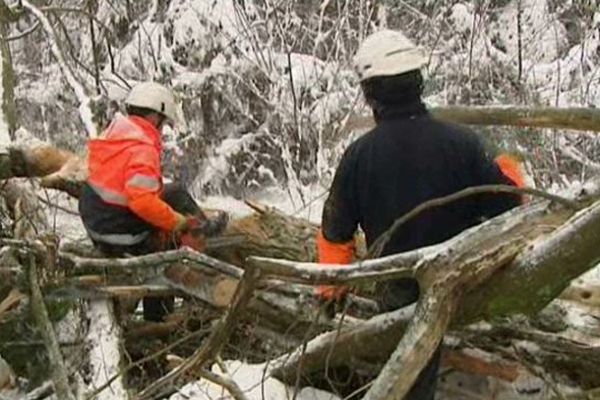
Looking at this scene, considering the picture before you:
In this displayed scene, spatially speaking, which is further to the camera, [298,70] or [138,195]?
[298,70]

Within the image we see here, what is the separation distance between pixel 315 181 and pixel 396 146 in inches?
182

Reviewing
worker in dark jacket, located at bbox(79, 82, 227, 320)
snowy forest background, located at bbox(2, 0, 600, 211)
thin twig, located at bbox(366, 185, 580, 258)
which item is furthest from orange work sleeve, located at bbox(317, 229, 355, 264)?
snowy forest background, located at bbox(2, 0, 600, 211)

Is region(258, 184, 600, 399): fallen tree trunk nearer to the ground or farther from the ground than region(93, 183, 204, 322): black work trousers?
farther from the ground

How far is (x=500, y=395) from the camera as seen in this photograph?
152 inches

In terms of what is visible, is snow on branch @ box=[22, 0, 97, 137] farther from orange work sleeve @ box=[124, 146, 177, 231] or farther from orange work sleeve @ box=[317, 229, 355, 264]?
orange work sleeve @ box=[317, 229, 355, 264]

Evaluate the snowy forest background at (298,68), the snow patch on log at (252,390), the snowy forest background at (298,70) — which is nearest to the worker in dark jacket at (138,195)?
the snow patch on log at (252,390)

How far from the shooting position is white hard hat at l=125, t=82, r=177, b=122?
4.85 m

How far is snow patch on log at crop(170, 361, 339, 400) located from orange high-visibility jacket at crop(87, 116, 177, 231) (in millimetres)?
948

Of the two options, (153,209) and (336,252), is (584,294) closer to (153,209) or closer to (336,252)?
(336,252)

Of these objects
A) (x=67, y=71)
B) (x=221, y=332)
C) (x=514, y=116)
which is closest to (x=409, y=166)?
(x=221, y=332)

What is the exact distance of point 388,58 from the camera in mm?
3312

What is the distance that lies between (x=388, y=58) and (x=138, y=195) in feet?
5.81

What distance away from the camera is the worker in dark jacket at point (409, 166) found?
11.0 feet

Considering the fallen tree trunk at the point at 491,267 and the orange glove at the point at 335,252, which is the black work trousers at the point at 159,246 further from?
the fallen tree trunk at the point at 491,267
